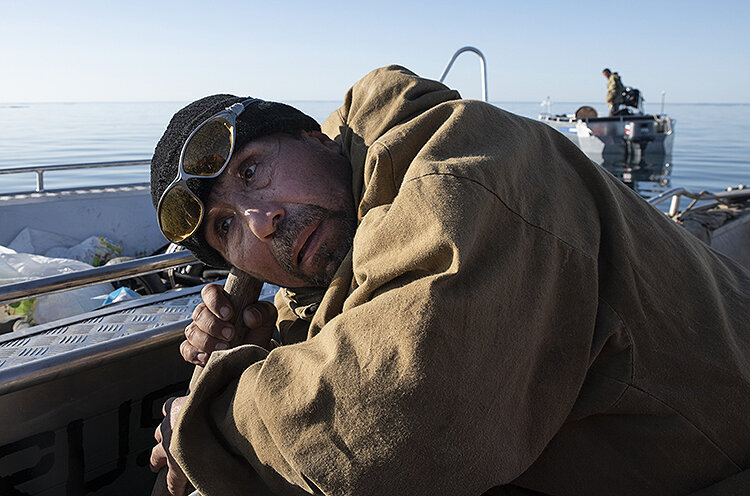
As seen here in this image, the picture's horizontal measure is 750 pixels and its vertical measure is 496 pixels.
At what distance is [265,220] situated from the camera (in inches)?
68.6

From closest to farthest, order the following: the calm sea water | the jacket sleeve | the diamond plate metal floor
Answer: the jacket sleeve → the diamond plate metal floor → the calm sea water

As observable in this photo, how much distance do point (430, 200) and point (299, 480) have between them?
565mm

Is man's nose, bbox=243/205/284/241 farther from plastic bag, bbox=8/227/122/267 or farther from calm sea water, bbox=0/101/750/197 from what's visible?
calm sea water, bbox=0/101/750/197

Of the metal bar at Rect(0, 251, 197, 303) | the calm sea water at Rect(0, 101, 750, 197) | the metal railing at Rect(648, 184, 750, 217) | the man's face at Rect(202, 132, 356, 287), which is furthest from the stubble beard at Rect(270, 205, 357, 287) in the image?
the calm sea water at Rect(0, 101, 750, 197)

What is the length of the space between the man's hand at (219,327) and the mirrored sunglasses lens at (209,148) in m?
0.40

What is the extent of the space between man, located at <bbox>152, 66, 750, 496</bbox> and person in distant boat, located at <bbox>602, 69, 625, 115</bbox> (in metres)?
26.3

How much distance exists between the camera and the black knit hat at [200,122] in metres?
1.88

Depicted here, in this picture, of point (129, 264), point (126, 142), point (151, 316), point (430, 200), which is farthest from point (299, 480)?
point (126, 142)

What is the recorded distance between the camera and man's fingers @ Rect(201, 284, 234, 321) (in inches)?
74.2

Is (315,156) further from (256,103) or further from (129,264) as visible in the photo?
(129,264)

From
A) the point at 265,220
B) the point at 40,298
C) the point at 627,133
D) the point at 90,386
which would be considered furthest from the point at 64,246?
the point at 627,133

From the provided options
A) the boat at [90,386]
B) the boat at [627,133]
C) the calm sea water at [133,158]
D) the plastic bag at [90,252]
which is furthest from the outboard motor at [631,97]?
the boat at [90,386]

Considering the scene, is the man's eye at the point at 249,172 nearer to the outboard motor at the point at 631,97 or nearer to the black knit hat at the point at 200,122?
the black knit hat at the point at 200,122

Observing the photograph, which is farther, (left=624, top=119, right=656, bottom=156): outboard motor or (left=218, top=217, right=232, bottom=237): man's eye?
(left=624, top=119, right=656, bottom=156): outboard motor
